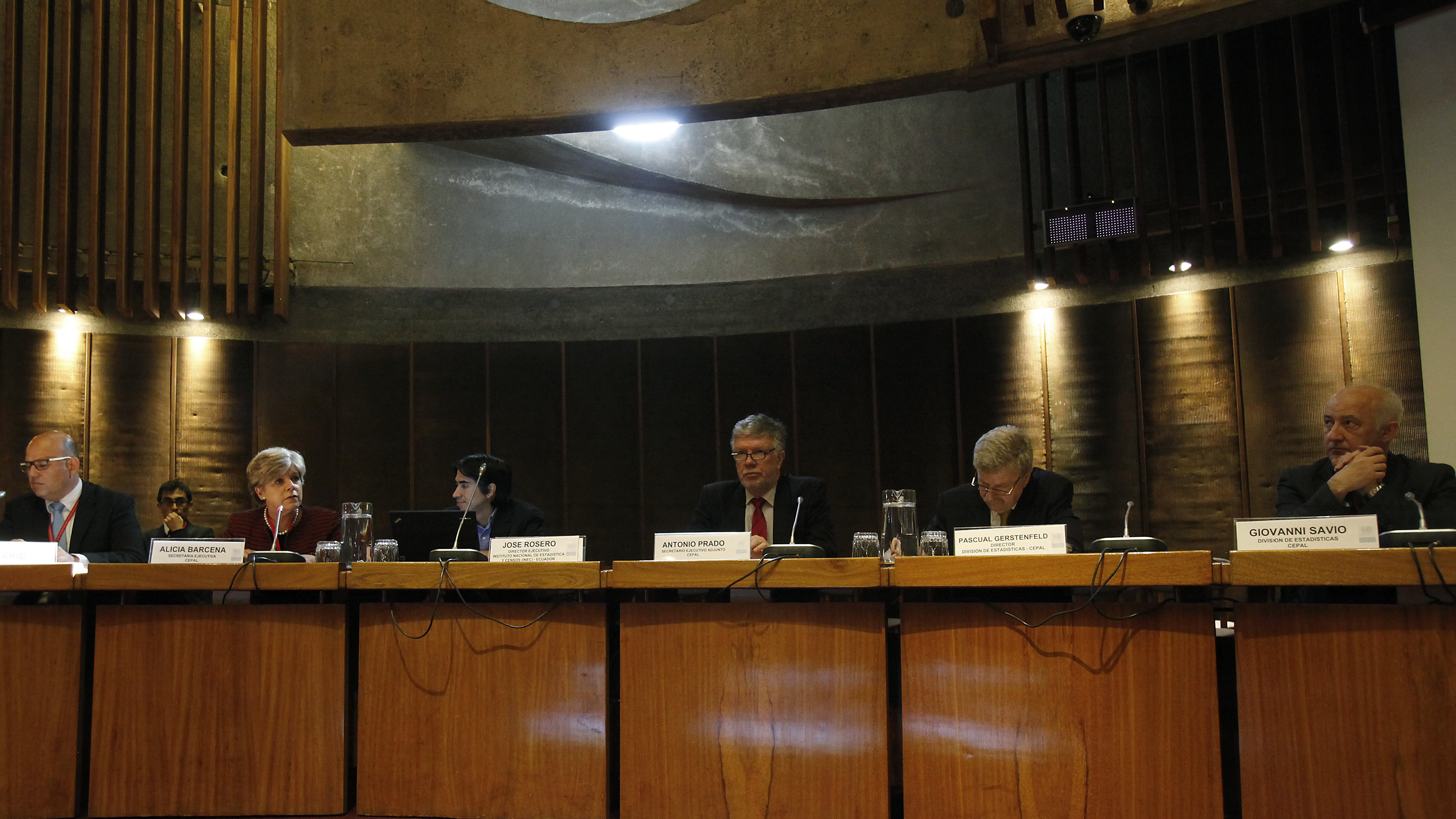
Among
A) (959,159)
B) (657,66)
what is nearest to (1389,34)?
(959,159)

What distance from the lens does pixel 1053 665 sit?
2.42 m

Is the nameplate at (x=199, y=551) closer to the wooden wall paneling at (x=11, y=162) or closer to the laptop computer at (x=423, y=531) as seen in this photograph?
the laptop computer at (x=423, y=531)

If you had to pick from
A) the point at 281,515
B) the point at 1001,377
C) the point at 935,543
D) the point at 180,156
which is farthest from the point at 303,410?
the point at 935,543

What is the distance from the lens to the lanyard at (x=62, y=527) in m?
3.80

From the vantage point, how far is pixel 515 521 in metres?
4.37

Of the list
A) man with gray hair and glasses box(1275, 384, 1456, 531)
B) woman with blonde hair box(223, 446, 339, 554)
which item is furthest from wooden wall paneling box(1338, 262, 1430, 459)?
woman with blonde hair box(223, 446, 339, 554)

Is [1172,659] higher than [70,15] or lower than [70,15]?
lower

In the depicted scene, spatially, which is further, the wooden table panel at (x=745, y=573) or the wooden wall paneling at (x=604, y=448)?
the wooden wall paneling at (x=604, y=448)

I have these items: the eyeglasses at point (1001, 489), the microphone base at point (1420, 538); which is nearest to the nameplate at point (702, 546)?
the eyeglasses at point (1001, 489)

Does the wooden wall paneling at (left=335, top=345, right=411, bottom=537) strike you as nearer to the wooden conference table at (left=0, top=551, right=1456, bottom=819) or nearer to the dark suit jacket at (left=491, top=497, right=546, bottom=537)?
the dark suit jacket at (left=491, top=497, right=546, bottom=537)

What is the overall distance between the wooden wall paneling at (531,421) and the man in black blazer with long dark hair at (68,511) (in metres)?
2.69

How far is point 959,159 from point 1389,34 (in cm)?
225

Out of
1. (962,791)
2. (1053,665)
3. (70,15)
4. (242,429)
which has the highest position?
(70,15)

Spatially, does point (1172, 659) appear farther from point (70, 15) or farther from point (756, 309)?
point (70, 15)
